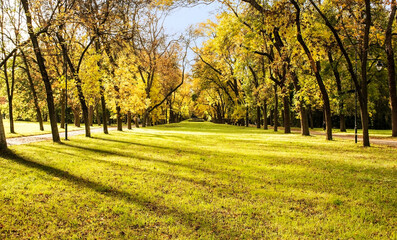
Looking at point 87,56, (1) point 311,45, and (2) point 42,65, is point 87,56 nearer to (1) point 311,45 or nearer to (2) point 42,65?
(2) point 42,65

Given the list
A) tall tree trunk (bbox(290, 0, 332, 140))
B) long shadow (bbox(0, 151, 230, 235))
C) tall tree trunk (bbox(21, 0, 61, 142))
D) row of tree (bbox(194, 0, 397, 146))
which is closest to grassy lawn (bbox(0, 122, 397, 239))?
long shadow (bbox(0, 151, 230, 235))

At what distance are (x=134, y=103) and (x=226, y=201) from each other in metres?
19.6

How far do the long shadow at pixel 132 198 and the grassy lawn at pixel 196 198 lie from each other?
0.02m

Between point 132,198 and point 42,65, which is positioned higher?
point 42,65

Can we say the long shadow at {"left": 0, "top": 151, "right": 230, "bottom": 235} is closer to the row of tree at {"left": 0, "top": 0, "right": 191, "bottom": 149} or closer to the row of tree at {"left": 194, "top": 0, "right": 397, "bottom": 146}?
the row of tree at {"left": 0, "top": 0, "right": 191, "bottom": 149}

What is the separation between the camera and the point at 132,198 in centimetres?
534

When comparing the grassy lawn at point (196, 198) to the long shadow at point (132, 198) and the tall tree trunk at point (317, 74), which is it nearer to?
the long shadow at point (132, 198)

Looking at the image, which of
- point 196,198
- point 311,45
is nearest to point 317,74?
point 311,45

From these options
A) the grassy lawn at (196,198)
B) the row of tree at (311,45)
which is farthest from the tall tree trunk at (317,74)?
the grassy lawn at (196,198)

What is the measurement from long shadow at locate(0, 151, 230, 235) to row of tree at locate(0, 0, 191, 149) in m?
3.89

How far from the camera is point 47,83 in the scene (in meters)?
12.7

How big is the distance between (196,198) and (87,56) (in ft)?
51.3

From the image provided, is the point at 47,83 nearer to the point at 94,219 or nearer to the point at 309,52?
the point at 94,219

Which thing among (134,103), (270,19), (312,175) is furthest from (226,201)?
(134,103)
